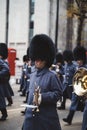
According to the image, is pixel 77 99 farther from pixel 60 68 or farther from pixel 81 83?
pixel 60 68

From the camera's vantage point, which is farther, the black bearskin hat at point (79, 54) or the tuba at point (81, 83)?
the black bearskin hat at point (79, 54)

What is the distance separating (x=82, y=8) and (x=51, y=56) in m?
17.9

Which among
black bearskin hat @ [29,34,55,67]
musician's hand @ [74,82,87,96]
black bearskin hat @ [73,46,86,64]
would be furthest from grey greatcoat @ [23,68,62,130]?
black bearskin hat @ [73,46,86,64]

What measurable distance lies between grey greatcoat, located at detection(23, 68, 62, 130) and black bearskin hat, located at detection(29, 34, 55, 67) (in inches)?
6.6

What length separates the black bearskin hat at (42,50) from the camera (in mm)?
6016

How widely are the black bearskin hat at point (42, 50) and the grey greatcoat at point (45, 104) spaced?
17 centimetres

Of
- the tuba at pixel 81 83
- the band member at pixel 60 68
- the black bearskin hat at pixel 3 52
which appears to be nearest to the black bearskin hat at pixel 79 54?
the black bearskin hat at pixel 3 52

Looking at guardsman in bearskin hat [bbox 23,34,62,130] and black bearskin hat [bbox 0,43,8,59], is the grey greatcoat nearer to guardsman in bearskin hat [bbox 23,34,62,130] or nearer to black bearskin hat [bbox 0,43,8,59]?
guardsman in bearskin hat [bbox 23,34,62,130]

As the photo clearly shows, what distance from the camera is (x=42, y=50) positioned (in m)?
6.12

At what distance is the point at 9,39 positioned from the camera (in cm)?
→ 3491

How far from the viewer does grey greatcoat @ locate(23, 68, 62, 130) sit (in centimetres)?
575

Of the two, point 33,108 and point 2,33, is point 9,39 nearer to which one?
point 2,33

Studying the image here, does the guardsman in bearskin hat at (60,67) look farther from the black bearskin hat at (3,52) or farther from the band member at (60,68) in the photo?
the black bearskin hat at (3,52)

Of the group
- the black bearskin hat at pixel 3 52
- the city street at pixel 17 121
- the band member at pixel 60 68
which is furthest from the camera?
the band member at pixel 60 68
